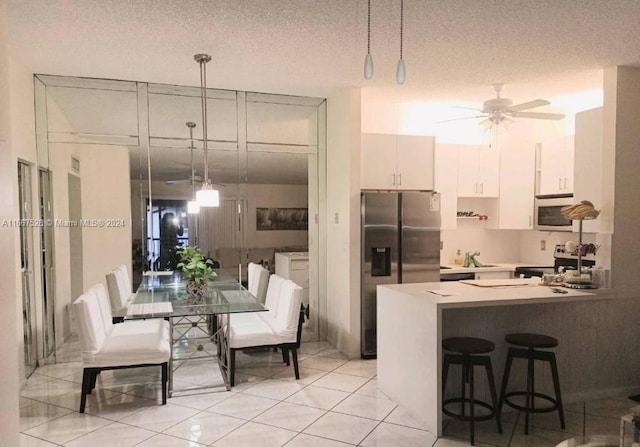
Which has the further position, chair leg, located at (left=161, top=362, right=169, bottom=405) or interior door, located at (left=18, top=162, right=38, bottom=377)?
interior door, located at (left=18, top=162, right=38, bottom=377)

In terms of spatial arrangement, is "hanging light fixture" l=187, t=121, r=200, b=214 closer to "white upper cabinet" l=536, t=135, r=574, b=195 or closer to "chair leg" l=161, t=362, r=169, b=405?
"chair leg" l=161, t=362, r=169, b=405

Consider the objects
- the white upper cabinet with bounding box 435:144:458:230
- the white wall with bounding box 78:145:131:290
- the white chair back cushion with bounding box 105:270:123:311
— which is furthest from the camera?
the white upper cabinet with bounding box 435:144:458:230

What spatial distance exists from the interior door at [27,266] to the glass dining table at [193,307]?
95 cm

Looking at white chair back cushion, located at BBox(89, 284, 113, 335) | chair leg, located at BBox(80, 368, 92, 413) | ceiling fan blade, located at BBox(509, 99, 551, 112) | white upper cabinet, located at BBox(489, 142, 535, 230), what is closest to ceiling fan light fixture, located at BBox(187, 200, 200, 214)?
white chair back cushion, located at BBox(89, 284, 113, 335)

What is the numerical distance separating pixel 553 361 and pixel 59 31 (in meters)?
4.12

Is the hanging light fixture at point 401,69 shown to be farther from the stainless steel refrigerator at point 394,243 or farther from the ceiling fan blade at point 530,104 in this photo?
the stainless steel refrigerator at point 394,243

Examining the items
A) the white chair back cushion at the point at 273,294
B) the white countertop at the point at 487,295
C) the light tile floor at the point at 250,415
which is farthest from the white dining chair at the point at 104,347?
the white countertop at the point at 487,295

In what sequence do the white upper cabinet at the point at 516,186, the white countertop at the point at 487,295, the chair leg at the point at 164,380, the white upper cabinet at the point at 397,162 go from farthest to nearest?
the white upper cabinet at the point at 516,186 < the white upper cabinet at the point at 397,162 < the chair leg at the point at 164,380 < the white countertop at the point at 487,295

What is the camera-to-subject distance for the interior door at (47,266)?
4328mm

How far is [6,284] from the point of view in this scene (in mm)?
1821

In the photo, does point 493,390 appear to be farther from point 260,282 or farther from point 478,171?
point 478,171

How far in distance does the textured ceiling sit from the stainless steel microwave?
130cm

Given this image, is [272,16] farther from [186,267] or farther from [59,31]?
[186,267]

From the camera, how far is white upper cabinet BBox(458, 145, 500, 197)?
5422 mm
